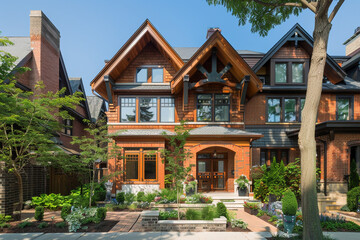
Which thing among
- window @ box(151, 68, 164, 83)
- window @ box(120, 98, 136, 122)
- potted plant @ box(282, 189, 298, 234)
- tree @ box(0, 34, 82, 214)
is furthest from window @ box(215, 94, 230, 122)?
tree @ box(0, 34, 82, 214)

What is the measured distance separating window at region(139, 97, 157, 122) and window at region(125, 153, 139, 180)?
265 cm

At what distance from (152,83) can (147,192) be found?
276 inches

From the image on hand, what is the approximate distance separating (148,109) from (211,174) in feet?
19.8

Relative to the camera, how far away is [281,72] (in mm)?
16734

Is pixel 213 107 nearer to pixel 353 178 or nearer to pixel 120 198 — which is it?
pixel 120 198

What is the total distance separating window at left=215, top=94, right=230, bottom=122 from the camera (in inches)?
628

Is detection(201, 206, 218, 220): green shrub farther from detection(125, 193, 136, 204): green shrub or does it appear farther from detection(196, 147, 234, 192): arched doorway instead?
detection(196, 147, 234, 192): arched doorway

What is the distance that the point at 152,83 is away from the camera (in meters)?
16.0

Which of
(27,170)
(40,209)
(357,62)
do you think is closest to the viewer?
(40,209)

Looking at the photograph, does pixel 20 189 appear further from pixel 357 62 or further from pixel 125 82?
pixel 357 62

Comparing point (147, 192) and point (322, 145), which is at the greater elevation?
point (322, 145)

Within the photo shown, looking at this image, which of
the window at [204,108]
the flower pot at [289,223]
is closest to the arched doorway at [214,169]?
the window at [204,108]

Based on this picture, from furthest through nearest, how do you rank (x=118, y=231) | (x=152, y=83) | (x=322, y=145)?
(x=152, y=83)
(x=322, y=145)
(x=118, y=231)

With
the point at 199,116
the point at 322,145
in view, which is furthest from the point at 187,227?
the point at 322,145
